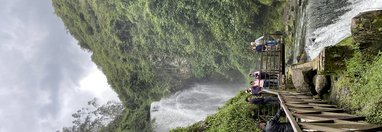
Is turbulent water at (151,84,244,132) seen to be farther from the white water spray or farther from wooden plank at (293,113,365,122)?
wooden plank at (293,113,365,122)

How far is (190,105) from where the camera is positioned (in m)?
34.0

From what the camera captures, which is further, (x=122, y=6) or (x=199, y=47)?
(x=122, y=6)

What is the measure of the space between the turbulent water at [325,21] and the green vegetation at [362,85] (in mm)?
4092

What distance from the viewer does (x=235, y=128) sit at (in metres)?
12.6

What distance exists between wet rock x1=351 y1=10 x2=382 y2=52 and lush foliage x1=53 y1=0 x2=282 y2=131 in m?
14.5

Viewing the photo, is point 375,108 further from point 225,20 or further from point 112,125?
point 112,125

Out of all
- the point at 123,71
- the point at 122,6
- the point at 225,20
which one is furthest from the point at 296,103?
the point at 123,71

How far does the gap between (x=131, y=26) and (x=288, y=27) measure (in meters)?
19.6

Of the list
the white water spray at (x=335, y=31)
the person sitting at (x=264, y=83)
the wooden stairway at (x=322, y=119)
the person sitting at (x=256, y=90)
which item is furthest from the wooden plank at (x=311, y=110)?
the person sitting at (x=264, y=83)

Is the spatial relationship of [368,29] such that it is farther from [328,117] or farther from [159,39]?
[159,39]

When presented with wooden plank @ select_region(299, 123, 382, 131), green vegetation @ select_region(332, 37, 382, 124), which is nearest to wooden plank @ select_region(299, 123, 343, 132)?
wooden plank @ select_region(299, 123, 382, 131)

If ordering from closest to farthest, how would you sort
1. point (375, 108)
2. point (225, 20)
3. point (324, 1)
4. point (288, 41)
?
point (375, 108) < point (324, 1) < point (288, 41) < point (225, 20)

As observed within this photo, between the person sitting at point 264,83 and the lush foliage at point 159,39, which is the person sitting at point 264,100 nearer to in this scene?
the person sitting at point 264,83

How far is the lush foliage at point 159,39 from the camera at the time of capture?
84.0ft
